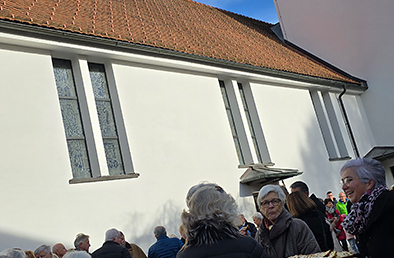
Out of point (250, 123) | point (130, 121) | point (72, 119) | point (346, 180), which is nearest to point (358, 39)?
point (250, 123)

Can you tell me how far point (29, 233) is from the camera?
8.41 m

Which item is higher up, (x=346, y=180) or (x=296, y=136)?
(x=296, y=136)

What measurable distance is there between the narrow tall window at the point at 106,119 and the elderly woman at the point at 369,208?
7.84 m

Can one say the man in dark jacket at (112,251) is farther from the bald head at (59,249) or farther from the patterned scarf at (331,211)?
the patterned scarf at (331,211)

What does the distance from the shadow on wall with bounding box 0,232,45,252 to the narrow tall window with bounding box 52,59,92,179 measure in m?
1.85

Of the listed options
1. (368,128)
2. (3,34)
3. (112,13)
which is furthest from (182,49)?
(368,128)

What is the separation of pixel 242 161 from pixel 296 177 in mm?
2247

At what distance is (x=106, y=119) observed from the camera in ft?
36.0

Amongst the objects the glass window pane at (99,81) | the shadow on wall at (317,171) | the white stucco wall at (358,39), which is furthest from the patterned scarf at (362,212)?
the white stucco wall at (358,39)

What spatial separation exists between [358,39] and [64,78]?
15.5 m

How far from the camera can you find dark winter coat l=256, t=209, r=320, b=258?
4.05 m

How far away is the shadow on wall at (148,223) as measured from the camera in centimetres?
989

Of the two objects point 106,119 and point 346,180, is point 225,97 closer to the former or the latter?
point 106,119

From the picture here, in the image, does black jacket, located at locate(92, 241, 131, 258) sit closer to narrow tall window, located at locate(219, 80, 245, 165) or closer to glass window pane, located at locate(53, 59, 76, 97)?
glass window pane, located at locate(53, 59, 76, 97)
